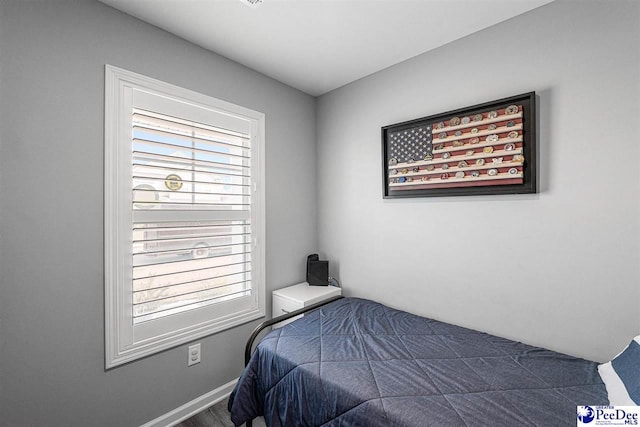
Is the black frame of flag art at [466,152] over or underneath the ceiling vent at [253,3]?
underneath

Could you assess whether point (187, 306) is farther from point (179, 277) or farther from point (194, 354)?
point (194, 354)

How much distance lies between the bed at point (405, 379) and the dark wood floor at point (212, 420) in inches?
13.9

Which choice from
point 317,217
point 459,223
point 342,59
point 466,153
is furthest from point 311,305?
point 342,59

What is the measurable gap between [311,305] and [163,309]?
1057mm

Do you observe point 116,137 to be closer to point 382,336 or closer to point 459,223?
point 382,336

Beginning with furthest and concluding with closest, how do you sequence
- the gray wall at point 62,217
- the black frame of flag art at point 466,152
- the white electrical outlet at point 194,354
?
the white electrical outlet at point 194,354, the black frame of flag art at point 466,152, the gray wall at point 62,217

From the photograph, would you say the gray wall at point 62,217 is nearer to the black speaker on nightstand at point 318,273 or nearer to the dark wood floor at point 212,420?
the dark wood floor at point 212,420

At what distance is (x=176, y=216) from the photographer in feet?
6.37

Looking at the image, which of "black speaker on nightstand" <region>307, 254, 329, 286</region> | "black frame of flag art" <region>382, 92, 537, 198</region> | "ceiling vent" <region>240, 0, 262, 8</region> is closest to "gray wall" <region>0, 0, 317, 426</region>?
"ceiling vent" <region>240, 0, 262, 8</region>

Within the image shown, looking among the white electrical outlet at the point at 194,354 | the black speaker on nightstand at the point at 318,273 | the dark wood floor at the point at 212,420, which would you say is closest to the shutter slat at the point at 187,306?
the white electrical outlet at the point at 194,354

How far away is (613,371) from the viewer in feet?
4.32

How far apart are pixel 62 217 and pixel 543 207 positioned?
2702 mm

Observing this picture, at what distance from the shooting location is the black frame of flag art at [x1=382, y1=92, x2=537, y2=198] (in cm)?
175

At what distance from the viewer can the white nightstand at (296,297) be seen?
2.35 m
